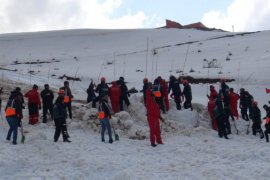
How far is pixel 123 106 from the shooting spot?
17875mm

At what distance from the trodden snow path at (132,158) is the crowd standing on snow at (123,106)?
548mm

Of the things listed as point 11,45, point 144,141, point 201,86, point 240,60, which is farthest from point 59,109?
point 11,45

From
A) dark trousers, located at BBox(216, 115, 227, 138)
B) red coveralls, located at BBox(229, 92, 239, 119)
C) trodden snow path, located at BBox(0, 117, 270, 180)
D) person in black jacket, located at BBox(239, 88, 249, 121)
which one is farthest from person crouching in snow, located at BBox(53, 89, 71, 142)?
person in black jacket, located at BBox(239, 88, 249, 121)

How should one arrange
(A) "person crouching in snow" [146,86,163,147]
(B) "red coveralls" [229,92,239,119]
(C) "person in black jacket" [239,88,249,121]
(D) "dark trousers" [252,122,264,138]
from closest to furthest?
1. (A) "person crouching in snow" [146,86,163,147]
2. (D) "dark trousers" [252,122,264,138]
3. (B) "red coveralls" [229,92,239,119]
4. (C) "person in black jacket" [239,88,249,121]

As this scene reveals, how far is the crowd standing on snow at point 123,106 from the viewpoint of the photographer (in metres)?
13.7

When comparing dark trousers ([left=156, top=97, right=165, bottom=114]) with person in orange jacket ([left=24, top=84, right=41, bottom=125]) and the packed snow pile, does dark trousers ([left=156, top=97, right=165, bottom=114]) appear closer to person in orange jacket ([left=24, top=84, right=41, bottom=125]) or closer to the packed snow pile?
the packed snow pile

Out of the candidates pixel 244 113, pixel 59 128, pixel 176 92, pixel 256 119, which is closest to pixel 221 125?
pixel 256 119

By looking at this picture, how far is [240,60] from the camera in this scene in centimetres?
3431

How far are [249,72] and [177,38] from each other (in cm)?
2432

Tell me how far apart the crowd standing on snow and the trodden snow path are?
1.80ft

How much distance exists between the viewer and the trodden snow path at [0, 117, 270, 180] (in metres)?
10.5

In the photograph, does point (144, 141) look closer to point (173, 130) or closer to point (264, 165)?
point (173, 130)

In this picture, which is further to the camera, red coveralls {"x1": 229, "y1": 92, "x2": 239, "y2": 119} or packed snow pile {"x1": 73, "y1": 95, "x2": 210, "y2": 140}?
red coveralls {"x1": 229, "y1": 92, "x2": 239, "y2": 119}

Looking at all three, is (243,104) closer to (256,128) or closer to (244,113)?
(244,113)
